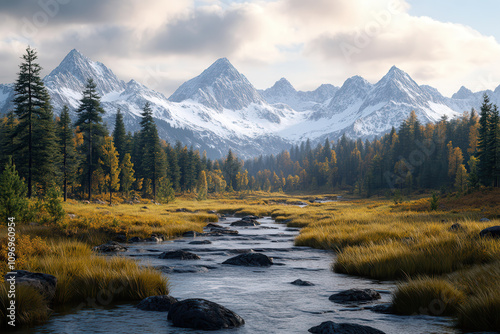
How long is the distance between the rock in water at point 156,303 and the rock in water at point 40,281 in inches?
78.5

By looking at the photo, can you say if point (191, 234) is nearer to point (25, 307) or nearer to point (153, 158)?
point (25, 307)

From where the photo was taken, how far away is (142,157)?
270 ft

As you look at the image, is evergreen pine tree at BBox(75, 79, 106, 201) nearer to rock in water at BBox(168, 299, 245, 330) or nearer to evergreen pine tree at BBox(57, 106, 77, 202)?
evergreen pine tree at BBox(57, 106, 77, 202)

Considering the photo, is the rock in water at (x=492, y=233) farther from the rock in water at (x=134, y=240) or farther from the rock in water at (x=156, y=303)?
the rock in water at (x=134, y=240)

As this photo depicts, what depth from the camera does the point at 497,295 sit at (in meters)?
6.59

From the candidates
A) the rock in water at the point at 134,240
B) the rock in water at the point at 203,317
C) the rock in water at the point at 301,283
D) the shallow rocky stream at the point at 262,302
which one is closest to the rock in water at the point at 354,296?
the shallow rocky stream at the point at 262,302

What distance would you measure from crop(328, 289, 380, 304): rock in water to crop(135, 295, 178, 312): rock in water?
4.25m

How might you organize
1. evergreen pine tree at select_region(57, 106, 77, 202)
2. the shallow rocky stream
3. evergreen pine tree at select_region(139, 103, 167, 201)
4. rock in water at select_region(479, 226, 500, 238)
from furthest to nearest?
evergreen pine tree at select_region(139, 103, 167, 201)
evergreen pine tree at select_region(57, 106, 77, 202)
rock in water at select_region(479, 226, 500, 238)
the shallow rocky stream

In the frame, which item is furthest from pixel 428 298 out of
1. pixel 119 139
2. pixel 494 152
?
pixel 119 139

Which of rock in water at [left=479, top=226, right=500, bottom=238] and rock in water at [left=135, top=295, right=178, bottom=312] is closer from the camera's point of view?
rock in water at [left=135, top=295, right=178, bottom=312]

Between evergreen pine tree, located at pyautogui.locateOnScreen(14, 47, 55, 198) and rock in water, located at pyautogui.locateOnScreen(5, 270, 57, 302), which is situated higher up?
evergreen pine tree, located at pyautogui.locateOnScreen(14, 47, 55, 198)

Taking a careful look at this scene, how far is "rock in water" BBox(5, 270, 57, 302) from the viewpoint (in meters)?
7.95

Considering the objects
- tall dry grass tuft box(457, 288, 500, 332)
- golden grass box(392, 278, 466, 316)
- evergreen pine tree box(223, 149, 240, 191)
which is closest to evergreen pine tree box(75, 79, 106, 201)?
golden grass box(392, 278, 466, 316)

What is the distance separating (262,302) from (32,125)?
46725 mm
